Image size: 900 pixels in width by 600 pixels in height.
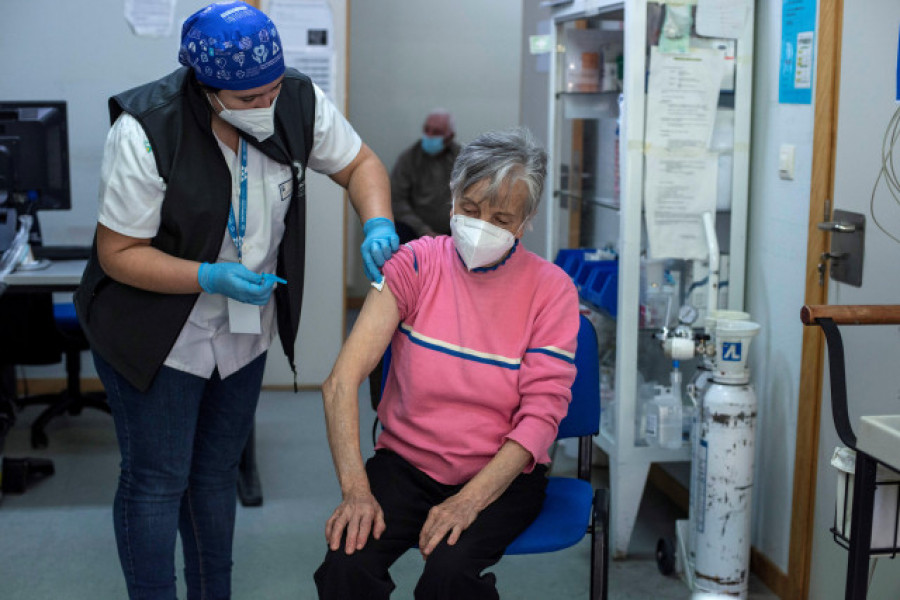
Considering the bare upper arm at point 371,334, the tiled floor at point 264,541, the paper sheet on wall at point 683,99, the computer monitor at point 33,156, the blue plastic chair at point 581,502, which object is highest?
the paper sheet on wall at point 683,99

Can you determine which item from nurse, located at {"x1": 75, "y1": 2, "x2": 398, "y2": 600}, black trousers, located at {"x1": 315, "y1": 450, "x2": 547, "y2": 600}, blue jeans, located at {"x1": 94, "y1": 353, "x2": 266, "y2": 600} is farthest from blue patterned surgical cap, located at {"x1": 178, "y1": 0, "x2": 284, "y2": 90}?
black trousers, located at {"x1": 315, "y1": 450, "x2": 547, "y2": 600}

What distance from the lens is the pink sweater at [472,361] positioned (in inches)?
79.7

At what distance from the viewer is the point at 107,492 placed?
3.59m

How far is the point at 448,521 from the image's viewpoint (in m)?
1.92

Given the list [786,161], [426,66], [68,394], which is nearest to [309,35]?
[68,394]

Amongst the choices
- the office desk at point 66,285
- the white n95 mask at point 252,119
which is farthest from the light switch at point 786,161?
the office desk at point 66,285

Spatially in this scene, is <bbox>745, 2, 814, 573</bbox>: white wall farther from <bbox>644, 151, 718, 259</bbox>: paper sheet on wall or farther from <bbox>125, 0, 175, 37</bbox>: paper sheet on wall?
<bbox>125, 0, 175, 37</bbox>: paper sheet on wall

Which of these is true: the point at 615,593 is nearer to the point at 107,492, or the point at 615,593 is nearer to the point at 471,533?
the point at 471,533

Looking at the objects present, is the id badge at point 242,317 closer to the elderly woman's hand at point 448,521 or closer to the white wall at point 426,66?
the elderly woman's hand at point 448,521

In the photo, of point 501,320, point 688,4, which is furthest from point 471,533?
point 688,4

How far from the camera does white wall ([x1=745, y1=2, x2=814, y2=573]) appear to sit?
8.86 ft

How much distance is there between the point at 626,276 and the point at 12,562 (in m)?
1.88

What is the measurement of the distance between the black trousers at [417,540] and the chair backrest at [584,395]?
0.16m

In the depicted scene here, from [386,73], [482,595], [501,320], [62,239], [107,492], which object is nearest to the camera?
[482,595]
